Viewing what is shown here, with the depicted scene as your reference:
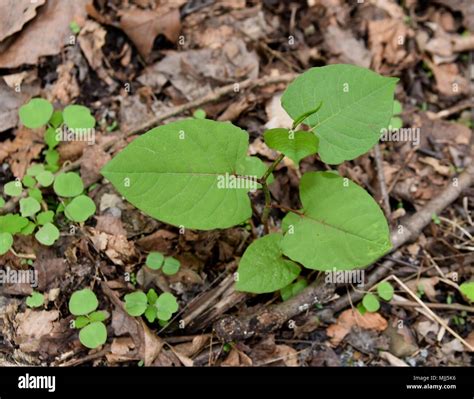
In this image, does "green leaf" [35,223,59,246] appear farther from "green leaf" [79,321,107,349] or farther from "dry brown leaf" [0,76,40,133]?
"dry brown leaf" [0,76,40,133]

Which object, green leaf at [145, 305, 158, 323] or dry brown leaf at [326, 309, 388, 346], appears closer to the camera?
green leaf at [145, 305, 158, 323]

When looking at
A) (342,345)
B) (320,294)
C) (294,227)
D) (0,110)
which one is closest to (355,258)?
(294,227)

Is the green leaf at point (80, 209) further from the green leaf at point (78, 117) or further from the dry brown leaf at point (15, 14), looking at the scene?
the dry brown leaf at point (15, 14)

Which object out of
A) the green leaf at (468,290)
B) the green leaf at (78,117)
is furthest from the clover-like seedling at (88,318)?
the green leaf at (468,290)

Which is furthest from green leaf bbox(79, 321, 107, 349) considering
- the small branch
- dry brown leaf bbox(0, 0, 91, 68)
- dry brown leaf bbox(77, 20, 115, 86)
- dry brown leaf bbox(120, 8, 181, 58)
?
dry brown leaf bbox(120, 8, 181, 58)

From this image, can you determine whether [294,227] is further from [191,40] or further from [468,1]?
[468,1]

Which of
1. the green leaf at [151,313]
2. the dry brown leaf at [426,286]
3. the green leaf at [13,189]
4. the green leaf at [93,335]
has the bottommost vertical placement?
the dry brown leaf at [426,286]

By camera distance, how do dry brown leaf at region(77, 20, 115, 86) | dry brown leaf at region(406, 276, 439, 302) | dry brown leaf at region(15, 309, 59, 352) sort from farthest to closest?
dry brown leaf at region(77, 20, 115, 86)
dry brown leaf at region(406, 276, 439, 302)
dry brown leaf at region(15, 309, 59, 352)
